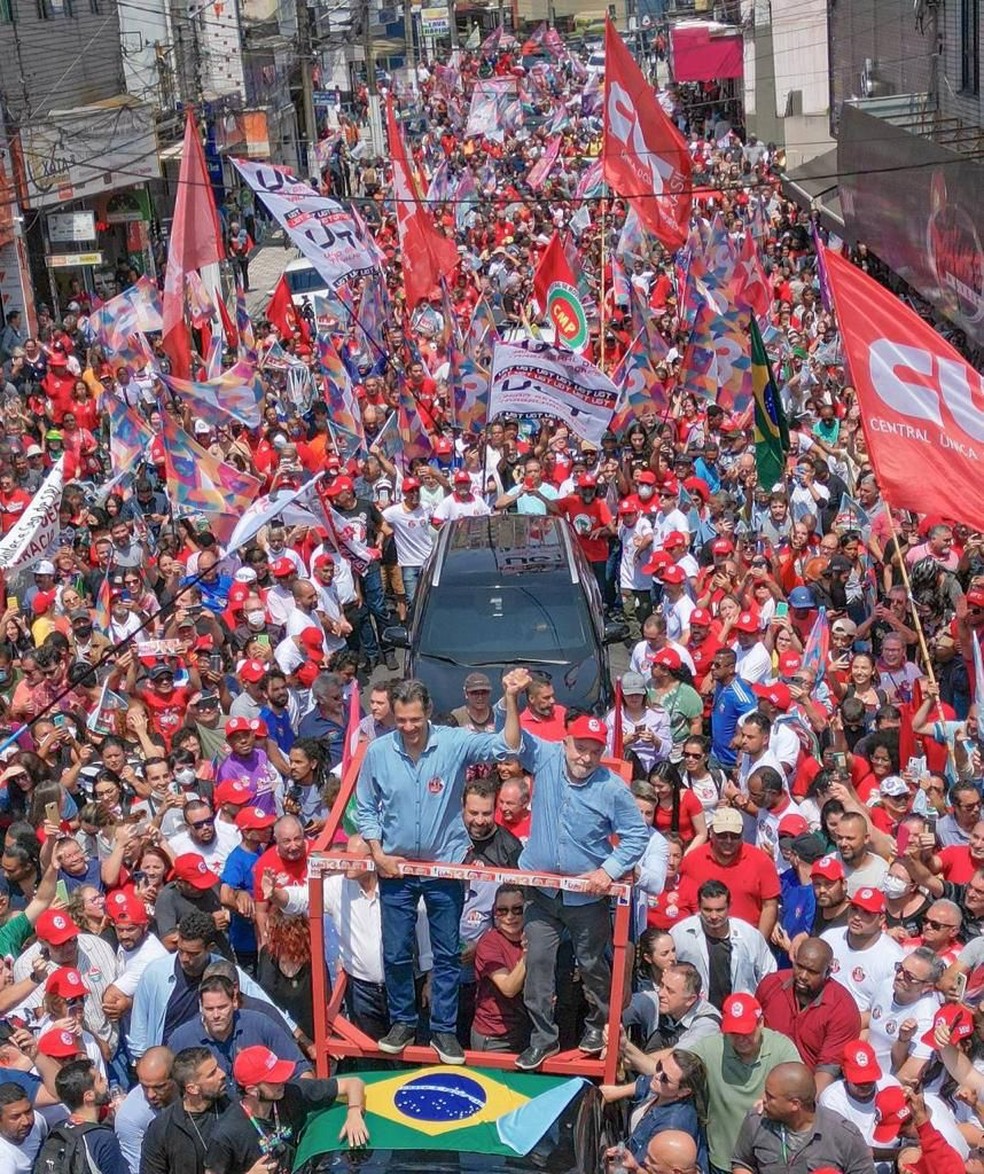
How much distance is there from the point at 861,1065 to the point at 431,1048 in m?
1.55

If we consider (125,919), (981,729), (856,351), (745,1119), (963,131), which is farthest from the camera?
(963,131)

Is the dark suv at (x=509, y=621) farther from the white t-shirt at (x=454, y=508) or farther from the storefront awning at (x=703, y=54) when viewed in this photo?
the storefront awning at (x=703, y=54)

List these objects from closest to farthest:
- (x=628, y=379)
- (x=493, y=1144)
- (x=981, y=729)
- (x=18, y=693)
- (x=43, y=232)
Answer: (x=493, y=1144)
(x=981, y=729)
(x=18, y=693)
(x=628, y=379)
(x=43, y=232)

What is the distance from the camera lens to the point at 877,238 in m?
25.6

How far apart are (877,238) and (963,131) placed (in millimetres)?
1850

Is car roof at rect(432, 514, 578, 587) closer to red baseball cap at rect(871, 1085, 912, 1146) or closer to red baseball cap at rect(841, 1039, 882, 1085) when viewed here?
red baseball cap at rect(841, 1039, 882, 1085)

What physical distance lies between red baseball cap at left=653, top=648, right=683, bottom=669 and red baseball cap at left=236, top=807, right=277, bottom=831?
3.39 m

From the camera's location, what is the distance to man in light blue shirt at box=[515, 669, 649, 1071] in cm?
658

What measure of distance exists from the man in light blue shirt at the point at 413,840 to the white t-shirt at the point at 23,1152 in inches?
49.2

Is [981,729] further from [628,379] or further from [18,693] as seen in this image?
[628,379]

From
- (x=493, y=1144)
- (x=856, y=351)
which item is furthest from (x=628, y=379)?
(x=493, y=1144)

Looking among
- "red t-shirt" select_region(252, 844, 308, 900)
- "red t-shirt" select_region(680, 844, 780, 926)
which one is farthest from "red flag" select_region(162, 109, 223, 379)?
"red t-shirt" select_region(680, 844, 780, 926)

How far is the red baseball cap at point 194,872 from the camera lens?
788cm

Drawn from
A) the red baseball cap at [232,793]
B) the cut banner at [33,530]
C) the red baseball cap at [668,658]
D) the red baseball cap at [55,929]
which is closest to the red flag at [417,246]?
the cut banner at [33,530]
